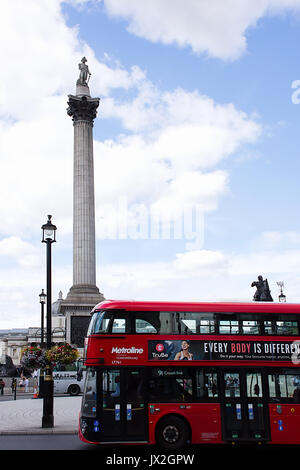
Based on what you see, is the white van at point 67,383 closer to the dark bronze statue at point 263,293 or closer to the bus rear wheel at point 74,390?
the bus rear wheel at point 74,390

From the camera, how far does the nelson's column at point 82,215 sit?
1965 inches

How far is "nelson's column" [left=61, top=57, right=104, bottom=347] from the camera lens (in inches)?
1965

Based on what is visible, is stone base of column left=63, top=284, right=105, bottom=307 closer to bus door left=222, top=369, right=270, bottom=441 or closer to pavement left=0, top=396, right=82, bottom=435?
pavement left=0, top=396, right=82, bottom=435

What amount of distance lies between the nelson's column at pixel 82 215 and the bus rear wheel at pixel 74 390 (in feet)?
38.3

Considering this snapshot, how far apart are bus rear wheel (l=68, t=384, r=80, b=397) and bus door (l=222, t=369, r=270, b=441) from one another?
25.1 meters

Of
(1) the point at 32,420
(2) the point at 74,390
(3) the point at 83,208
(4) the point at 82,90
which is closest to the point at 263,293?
(2) the point at 74,390

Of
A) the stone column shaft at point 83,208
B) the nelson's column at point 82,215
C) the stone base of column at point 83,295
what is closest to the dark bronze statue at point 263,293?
the stone base of column at point 83,295

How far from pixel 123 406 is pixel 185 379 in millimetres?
1694

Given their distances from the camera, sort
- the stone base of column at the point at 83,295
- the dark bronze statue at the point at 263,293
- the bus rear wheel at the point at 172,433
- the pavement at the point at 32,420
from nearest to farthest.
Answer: the bus rear wheel at the point at 172,433, the pavement at the point at 32,420, the dark bronze statue at the point at 263,293, the stone base of column at the point at 83,295

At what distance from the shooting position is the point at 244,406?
13953 millimetres
